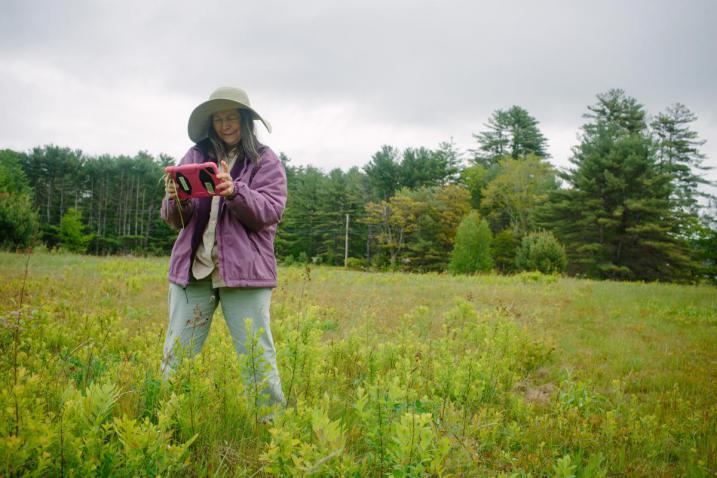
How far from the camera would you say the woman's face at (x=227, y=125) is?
2.74 m

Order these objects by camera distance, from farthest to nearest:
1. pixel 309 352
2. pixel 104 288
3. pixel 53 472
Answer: pixel 104 288, pixel 309 352, pixel 53 472

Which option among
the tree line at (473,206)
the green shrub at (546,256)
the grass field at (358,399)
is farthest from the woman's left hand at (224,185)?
the green shrub at (546,256)

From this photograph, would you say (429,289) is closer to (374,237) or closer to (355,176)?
(374,237)

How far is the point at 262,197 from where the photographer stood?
2.43 metres

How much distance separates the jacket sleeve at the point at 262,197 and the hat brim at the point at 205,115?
301 millimetres

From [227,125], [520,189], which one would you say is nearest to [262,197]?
[227,125]

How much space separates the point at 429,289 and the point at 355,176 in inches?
1551

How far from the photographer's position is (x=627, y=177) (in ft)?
95.7

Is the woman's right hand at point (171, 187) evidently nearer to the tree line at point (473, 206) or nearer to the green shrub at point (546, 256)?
the tree line at point (473, 206)

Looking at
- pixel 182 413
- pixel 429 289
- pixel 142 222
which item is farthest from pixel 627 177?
pixel 142 222

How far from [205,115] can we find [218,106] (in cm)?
13

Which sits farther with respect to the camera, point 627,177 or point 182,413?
point 627,177

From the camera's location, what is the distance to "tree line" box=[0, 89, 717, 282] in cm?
2842

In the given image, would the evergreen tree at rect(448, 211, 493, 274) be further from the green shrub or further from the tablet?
the tablet
